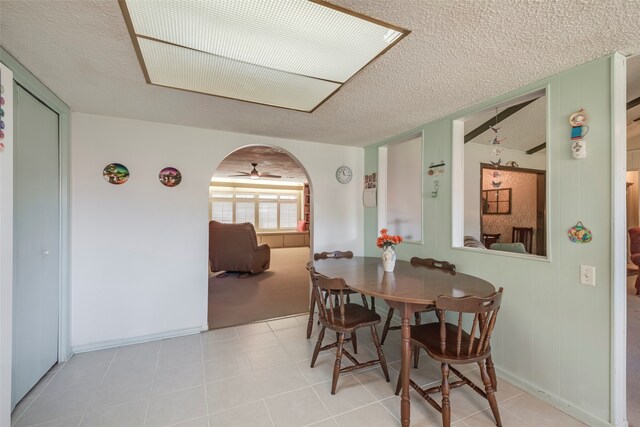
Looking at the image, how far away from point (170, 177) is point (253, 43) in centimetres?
185

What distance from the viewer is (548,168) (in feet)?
5.99

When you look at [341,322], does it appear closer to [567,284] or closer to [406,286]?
[406,286]

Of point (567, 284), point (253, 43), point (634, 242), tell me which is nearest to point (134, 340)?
point (253, 43)

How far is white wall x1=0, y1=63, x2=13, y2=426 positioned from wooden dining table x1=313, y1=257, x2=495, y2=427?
181cm

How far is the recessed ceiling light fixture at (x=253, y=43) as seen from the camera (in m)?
1.16

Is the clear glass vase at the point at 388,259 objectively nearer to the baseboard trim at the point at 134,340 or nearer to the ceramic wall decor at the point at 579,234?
the ceramic wall decor at the point at 579,234

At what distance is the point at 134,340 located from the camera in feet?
8.67

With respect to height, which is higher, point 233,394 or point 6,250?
point 6,250

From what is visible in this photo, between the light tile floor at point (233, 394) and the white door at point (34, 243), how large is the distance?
241 millimetres


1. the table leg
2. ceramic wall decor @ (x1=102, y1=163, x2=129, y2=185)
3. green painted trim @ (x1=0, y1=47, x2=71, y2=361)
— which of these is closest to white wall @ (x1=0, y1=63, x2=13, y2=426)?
green painted trim @ (x1=0, y1=47, x2=71, y2=361)

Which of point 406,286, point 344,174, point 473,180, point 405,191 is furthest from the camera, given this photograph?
point 473,180

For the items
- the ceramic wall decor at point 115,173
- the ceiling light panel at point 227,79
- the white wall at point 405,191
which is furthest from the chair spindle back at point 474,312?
the ceramic wall decor at point 115,173

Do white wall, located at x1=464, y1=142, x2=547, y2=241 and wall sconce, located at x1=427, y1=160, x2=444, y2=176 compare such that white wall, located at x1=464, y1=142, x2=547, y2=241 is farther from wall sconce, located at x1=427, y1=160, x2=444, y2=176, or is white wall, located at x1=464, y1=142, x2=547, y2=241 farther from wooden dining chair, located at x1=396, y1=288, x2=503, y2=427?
wooden dining chair, located at x1=396, y1=288, x2=503, y2=427

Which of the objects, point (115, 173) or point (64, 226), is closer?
point (64, 226)
